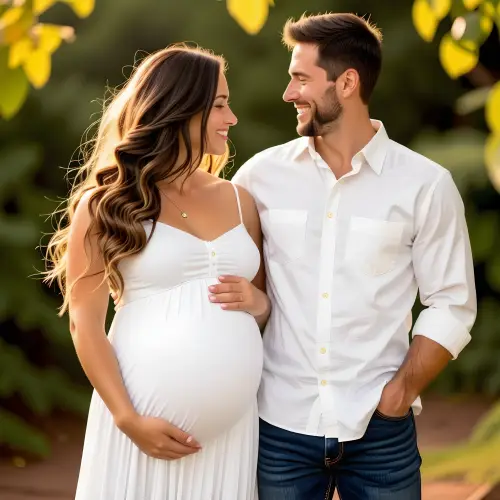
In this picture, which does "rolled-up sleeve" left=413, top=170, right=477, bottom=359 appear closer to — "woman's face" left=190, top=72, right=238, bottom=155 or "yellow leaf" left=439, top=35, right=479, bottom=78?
"yellow leaf" left=439, top=35, right=479, bottom=78

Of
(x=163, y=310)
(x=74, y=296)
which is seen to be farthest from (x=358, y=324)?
(x=74, y=296)

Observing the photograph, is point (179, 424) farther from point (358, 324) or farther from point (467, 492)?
point (467, 492)

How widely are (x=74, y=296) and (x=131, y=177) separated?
353 millimetres

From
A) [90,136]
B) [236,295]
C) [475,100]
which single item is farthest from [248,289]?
[90,136]

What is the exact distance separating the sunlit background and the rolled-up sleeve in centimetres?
182

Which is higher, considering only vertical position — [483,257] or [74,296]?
[74,296]

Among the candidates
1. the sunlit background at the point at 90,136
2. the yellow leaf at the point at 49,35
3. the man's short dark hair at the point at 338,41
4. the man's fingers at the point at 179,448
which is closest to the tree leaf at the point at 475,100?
the sunlit background at the point at 90,136

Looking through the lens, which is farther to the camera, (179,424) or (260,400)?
(260,400)

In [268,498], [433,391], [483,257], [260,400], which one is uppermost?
[260,400]

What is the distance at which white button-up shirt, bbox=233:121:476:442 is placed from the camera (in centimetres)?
308

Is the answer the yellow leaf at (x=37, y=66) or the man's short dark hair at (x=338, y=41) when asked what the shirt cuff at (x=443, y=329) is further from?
the yellow leaf at (x=37, y=66)

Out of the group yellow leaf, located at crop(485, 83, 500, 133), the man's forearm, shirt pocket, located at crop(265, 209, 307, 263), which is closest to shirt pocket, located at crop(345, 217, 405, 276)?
shirt pocket, located at crop(265, 209, 307, 263)

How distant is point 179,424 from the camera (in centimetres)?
291

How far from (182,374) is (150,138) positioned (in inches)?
25.1
